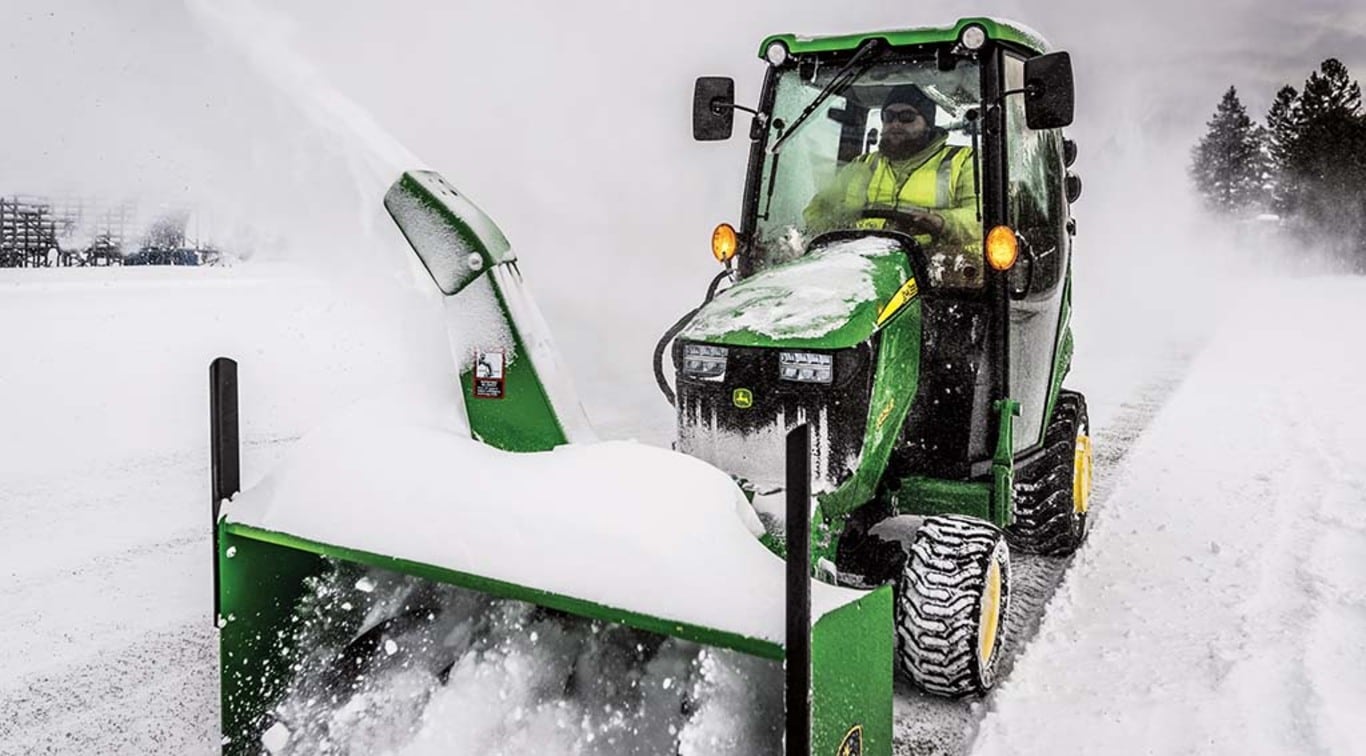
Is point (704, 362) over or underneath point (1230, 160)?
underneath

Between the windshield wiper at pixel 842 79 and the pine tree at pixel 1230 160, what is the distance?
7080cm

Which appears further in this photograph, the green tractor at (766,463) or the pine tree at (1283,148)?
the pine tree at (1283,148)

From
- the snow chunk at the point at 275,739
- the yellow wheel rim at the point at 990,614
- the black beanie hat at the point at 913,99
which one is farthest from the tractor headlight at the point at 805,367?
the snow chunk at the point at 275,739

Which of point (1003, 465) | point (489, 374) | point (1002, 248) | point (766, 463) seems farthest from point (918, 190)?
point (489, 374)

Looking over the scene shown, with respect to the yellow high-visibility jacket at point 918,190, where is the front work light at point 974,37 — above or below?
above

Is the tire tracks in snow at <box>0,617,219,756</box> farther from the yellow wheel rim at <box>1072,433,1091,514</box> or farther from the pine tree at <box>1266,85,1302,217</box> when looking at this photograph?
the pine tree at <box>1266,85,1302,217</box>

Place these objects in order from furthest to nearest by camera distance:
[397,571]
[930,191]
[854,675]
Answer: [930,191], [397,571], [854,675]

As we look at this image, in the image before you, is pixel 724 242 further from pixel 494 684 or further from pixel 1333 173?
pixel 1333 173

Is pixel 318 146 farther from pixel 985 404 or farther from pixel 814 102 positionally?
pixel 985 404

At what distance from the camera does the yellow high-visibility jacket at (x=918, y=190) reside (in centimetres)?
400

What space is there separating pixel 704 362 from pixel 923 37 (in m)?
1.53

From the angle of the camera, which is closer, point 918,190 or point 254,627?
point 254,627

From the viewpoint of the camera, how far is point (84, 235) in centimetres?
1769

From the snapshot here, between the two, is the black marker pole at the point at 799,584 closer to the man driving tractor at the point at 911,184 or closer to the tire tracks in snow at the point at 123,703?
the tire tracks in snow at the point at 123,703
